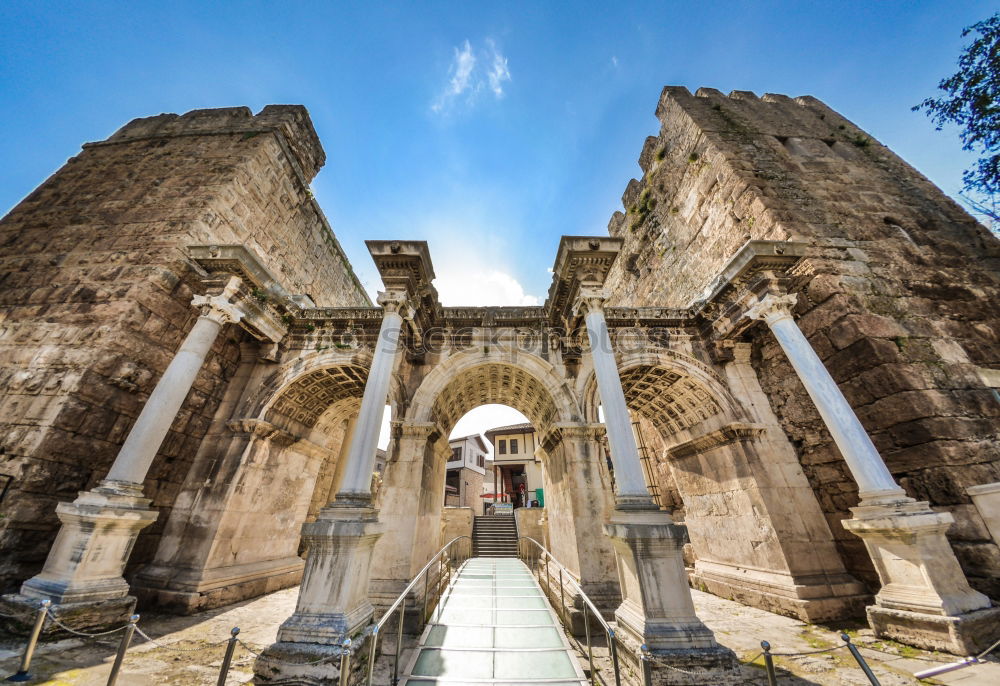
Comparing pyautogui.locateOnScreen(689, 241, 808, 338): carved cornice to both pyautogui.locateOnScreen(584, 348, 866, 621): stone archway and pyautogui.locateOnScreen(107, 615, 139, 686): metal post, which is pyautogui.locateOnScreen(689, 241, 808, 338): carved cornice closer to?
pyautogui.locateOnScreen(584, 348, 866, 621): stone archway

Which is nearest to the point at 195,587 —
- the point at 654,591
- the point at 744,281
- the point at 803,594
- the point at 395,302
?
the point at 395,302

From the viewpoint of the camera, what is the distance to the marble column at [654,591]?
3494mm

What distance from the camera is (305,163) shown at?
12.1 metres

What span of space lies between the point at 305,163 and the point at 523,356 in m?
10.7

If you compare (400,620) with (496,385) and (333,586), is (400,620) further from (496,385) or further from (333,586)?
(496,385)

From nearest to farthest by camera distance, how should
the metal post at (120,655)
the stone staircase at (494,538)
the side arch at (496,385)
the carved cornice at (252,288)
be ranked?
1. the metal post at (120,655)
2. the carved cornice at (252,288)
3. the side arch at (496,385)
4. the stone staircase at (494,538)

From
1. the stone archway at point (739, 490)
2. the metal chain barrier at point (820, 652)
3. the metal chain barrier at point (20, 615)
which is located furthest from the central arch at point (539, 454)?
Result: the metal chain barrier at point (20, 615)

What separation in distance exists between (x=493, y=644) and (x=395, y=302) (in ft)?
18.3

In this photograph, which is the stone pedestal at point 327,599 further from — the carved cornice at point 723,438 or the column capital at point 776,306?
the column capital at point 776,306

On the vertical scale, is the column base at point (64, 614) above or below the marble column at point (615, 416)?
below

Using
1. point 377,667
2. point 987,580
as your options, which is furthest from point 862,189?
point 377,667

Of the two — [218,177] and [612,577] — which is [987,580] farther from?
[218,177]

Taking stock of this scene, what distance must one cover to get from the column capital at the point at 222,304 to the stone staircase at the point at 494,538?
1412 centimetres

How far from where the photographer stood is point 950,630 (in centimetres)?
402
